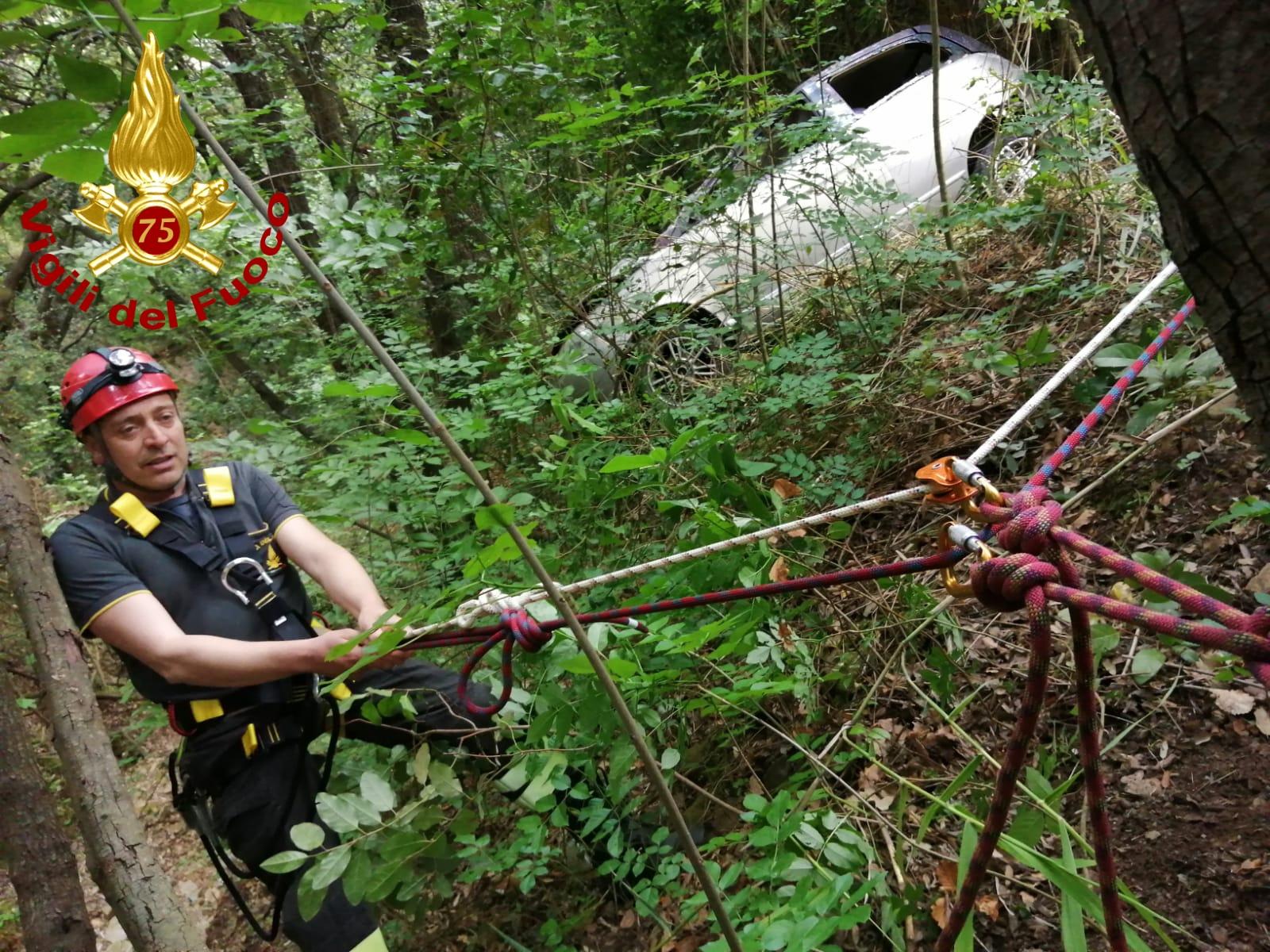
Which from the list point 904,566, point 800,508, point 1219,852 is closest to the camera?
point 904,566

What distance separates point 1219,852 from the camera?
1670 mm

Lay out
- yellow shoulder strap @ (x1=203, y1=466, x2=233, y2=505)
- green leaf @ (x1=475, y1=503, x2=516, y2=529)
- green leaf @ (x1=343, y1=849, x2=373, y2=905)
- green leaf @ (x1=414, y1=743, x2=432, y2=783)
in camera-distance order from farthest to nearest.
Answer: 1. yellow shoulder strap @ (x1=203, y1=466, x2=233, y2=505)
2. green leaf @ (x1=414, y1=743, x2=432, y2=783)
3. green leaf @ (x1=343, y1=849, x2=373, y2=905)
4. green leaf @ (x1=475, y1=503, x2=516, y2=529)

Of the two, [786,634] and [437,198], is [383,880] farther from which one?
[437,198]

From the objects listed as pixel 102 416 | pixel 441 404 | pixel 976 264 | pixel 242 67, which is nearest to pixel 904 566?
pixel 102 416

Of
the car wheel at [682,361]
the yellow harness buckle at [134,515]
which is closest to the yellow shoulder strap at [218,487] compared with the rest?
the yellow harness buckle at [134,515]

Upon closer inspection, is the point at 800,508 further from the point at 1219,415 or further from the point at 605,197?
the point at 605,197

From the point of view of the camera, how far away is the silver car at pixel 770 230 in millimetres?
3646

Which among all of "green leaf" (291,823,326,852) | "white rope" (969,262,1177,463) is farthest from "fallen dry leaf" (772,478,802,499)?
"green leaf" (291,823,326,852)

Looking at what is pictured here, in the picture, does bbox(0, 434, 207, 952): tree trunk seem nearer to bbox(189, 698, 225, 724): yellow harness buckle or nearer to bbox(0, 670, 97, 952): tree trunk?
bbox(0, 670, 97, 952): tree trunk

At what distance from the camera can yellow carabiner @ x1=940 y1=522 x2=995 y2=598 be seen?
112 centimetres

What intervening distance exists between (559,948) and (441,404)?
2.28m

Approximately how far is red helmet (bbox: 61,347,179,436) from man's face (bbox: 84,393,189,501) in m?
0.02

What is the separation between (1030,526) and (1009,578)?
0.31ft

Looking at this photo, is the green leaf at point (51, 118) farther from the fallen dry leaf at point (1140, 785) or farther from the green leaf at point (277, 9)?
the fallen dry leaf at point (1140, 785)
